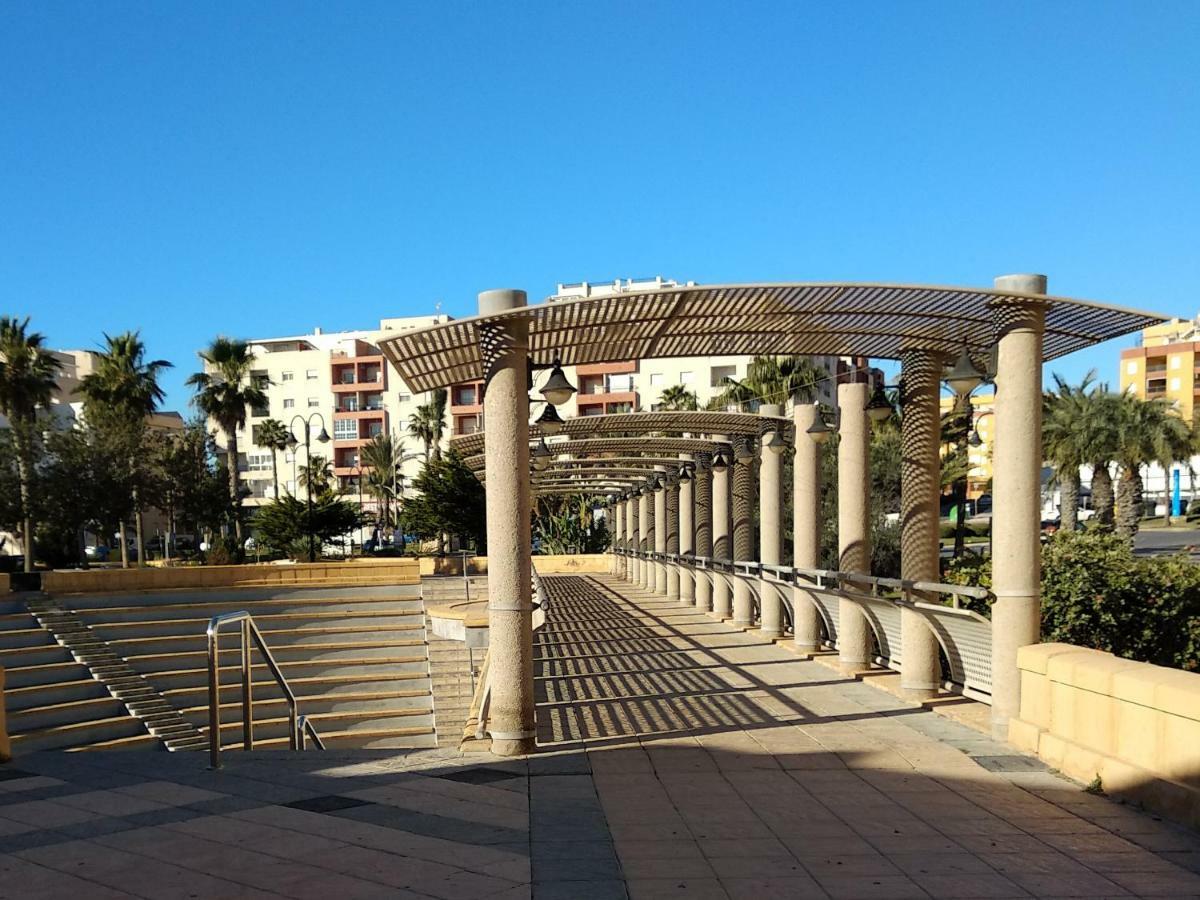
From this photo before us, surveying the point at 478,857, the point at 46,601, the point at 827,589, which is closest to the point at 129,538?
the point at 46,601

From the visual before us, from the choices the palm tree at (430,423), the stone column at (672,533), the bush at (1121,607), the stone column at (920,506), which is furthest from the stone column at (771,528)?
the palm tree at (430,423)

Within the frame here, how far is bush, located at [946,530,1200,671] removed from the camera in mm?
12500

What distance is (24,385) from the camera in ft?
128

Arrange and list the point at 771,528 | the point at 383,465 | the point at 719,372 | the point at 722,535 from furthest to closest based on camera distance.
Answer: the point at 383,465 < the point at 719,372 < the point at 722,535 < the point at 771,528

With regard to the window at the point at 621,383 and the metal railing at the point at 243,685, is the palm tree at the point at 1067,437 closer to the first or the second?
the metal railing at the point at 243,685

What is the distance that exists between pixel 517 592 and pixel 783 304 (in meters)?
3.52

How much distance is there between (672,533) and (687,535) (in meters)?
3.20

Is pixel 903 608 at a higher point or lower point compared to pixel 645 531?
higher

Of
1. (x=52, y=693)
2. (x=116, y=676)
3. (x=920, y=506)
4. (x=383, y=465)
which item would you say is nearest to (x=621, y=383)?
(x=383, y=465)

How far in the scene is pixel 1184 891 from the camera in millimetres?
4633

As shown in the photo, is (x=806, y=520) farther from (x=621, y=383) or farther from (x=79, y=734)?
(x=621, y=383)

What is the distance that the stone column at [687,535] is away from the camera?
22.5 meters

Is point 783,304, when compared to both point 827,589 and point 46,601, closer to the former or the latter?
point 827,589

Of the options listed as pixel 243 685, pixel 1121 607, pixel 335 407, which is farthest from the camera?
pixel 335 407
